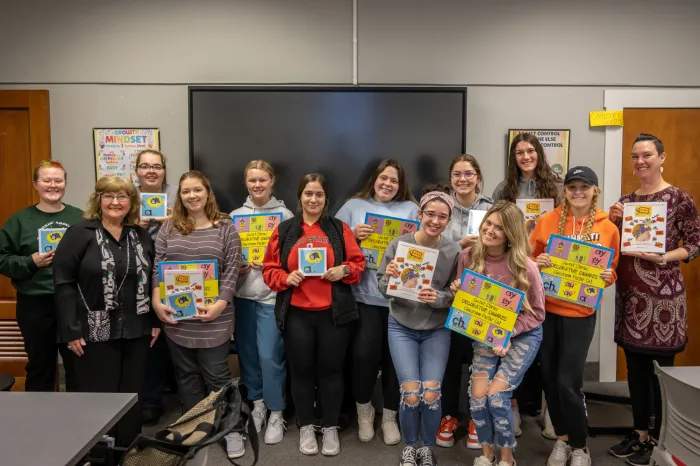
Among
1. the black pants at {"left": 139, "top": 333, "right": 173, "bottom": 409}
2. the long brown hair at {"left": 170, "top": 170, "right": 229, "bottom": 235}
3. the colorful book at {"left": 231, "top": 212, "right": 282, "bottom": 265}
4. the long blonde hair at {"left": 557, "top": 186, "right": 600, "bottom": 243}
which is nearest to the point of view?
the long blonde hair at {"left": 557, "top": 186, "right": 600, "bottom": 243}

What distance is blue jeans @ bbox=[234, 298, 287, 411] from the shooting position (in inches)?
115

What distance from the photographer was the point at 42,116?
12.0ft

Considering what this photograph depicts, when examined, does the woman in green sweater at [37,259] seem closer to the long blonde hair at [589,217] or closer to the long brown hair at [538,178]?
the long brown hair at [538,178]

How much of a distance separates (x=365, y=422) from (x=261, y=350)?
2.54ft

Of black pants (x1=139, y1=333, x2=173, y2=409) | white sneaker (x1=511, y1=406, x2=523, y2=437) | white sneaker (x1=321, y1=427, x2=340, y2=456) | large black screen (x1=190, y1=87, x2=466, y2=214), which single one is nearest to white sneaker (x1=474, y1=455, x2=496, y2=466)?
white sneaker (x1=511, y1=406, x2=523, y2=437)

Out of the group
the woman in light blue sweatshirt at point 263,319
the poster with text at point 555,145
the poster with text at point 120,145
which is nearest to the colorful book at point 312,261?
the woman in light blue sweatshirt at point 263,319

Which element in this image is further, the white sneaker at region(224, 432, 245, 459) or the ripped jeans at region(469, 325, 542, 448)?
the white sneaker at region(224, 432, 245, 459)

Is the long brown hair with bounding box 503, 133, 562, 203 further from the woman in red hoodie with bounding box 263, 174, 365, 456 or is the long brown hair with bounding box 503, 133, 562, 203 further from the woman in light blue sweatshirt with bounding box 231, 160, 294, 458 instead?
the woman in light blue sweatshirt with bounding box 231, 160, 294, 458

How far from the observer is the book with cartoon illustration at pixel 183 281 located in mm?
2576

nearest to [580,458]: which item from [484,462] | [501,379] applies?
[484,462]

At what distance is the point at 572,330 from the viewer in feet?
8.34

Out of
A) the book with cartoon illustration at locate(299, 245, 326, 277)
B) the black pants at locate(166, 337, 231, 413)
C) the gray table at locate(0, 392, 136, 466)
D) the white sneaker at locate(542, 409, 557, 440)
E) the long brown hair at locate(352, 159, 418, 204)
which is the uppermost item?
the long brown hair at locate(352, 159, 418, 204)

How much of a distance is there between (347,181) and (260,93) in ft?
2.98

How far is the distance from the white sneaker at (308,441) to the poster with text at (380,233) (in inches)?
39.9
